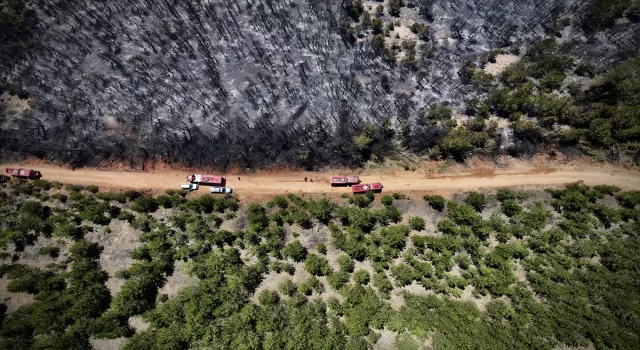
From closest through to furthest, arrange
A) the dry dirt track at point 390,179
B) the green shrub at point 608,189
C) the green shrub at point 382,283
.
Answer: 1. the green shrub at point 382,283
2. the green shrub at point 608,189
3. the dry dirt track at point 390,179

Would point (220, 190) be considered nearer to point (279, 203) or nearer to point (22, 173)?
point (279, 203)

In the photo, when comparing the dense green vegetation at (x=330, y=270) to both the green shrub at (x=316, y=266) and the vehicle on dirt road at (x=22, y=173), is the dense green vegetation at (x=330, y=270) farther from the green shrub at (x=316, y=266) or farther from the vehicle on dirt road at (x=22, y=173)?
the vehicle on dirt road at (x=22, y=173)

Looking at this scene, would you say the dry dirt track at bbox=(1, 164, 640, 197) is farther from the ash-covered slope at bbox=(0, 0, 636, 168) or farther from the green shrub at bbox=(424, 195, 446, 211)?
the ash-covered slope at bbox=(0, 0, 636, 168)

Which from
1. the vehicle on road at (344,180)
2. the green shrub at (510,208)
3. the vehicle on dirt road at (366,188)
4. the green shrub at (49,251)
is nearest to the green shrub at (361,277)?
the vehicle on dirt road at (366,188)

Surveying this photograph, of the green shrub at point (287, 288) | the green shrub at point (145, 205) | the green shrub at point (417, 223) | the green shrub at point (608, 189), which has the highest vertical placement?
the green shrub at point (608, 189)

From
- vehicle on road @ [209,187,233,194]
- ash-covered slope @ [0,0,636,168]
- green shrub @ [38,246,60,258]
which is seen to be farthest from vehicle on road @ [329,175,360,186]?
green shrub @ [38,246,60,258]

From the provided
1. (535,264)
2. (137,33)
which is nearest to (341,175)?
(535,264)

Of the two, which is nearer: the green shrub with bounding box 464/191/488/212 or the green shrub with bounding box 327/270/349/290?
the green shrub with bounding box 327/270/349/290
